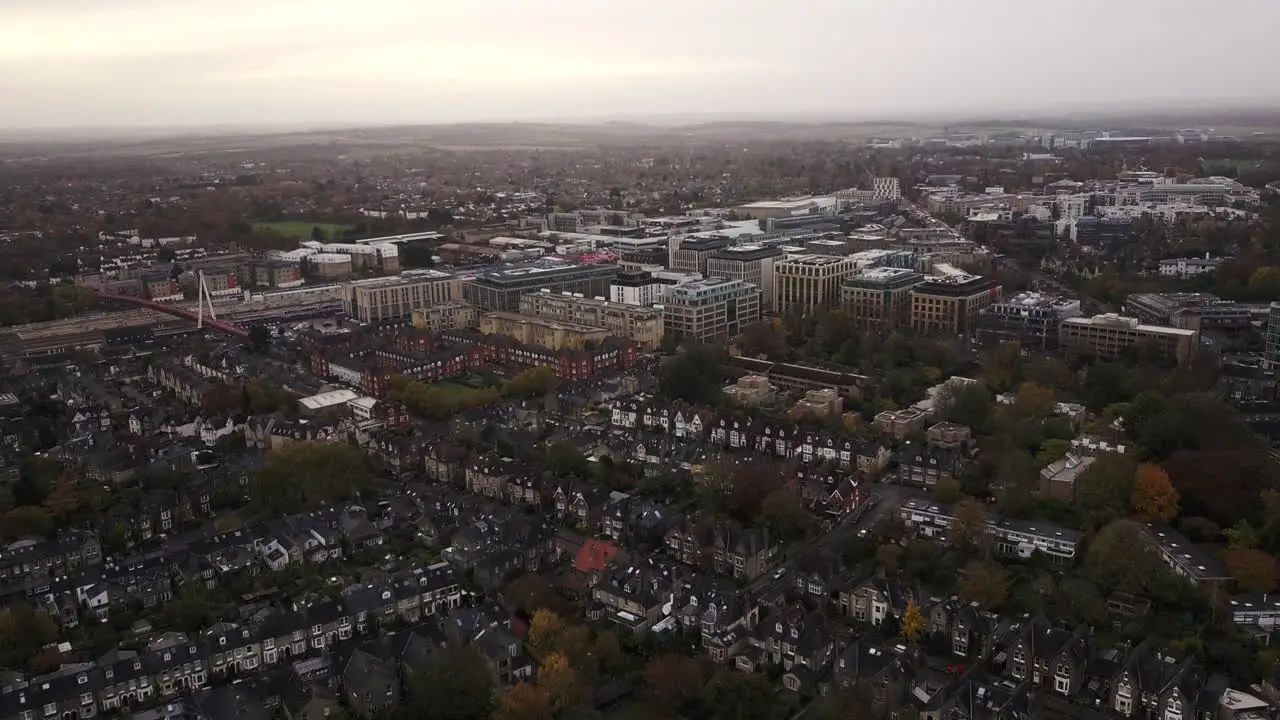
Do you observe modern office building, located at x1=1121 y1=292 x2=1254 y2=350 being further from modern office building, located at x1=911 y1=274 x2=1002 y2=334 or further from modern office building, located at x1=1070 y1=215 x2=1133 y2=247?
modern office building, located at x1=1070 y1=215 x2=1133 y2=247

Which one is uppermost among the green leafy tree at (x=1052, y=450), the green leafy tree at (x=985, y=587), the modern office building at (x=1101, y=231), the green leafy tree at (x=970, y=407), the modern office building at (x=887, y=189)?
the modern office building at (x=887, y=189)

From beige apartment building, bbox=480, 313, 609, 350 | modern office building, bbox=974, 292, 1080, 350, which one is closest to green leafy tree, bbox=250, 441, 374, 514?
beige apartment building, bbox=480, 313, 609, 350

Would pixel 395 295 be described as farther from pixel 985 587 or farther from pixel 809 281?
pixel 985 587

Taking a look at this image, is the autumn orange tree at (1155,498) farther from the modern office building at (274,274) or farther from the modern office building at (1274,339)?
the modern office building at (274,274)

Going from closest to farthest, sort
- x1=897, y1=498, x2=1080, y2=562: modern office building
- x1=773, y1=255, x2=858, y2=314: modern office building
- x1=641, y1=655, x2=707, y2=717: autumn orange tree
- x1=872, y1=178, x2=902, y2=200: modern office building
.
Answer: x1=641, y1=655, x2=707, y2=717: autumn orange tree < x1=897, y1=498, x2=1080, y2=562: modern office building < x1=773, y1=255, x2=858, y2=314: modern office building < x1=872, y1=178, x2=902, y2=200: modern office building

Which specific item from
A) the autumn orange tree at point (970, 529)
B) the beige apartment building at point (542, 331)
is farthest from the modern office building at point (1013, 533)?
the beige apartment building at point (542, 331)

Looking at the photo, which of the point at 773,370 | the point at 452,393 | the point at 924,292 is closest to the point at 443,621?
the point at 452,393
